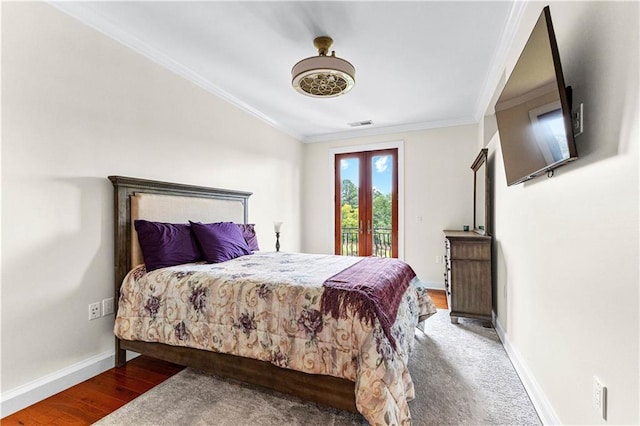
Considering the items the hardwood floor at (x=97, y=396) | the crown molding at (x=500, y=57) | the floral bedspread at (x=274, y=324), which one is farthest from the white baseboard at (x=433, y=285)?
the hardwood floor at (x=97, y=396)

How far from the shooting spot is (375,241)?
518cm

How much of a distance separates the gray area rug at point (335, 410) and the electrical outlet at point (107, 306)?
0.75 m

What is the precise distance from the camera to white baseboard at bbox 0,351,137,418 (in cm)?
174

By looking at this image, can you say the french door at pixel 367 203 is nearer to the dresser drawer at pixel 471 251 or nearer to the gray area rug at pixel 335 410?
the dresser drawer at pixel 471 251

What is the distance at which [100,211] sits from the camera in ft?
7.40

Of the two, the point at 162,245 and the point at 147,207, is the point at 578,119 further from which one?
the point at 147,207

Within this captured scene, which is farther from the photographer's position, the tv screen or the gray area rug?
the gray area rug

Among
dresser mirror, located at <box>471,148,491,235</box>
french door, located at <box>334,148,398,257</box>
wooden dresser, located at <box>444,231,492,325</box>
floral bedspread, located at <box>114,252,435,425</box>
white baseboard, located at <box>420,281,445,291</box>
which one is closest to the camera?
floral bedspread, located at <box>114,252,435,425</box>

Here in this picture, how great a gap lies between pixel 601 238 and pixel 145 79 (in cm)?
329

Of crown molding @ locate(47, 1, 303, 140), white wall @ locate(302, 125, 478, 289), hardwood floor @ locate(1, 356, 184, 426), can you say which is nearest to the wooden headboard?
hardwood floor @ locate(1, 356, 184, 426)

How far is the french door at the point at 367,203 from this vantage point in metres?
5.06

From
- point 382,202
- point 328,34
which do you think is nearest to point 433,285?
point 382,202

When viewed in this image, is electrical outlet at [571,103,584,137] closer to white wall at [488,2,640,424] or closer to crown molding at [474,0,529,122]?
white wall at [488,2,640,424]

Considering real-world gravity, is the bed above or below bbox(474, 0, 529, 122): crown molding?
below
